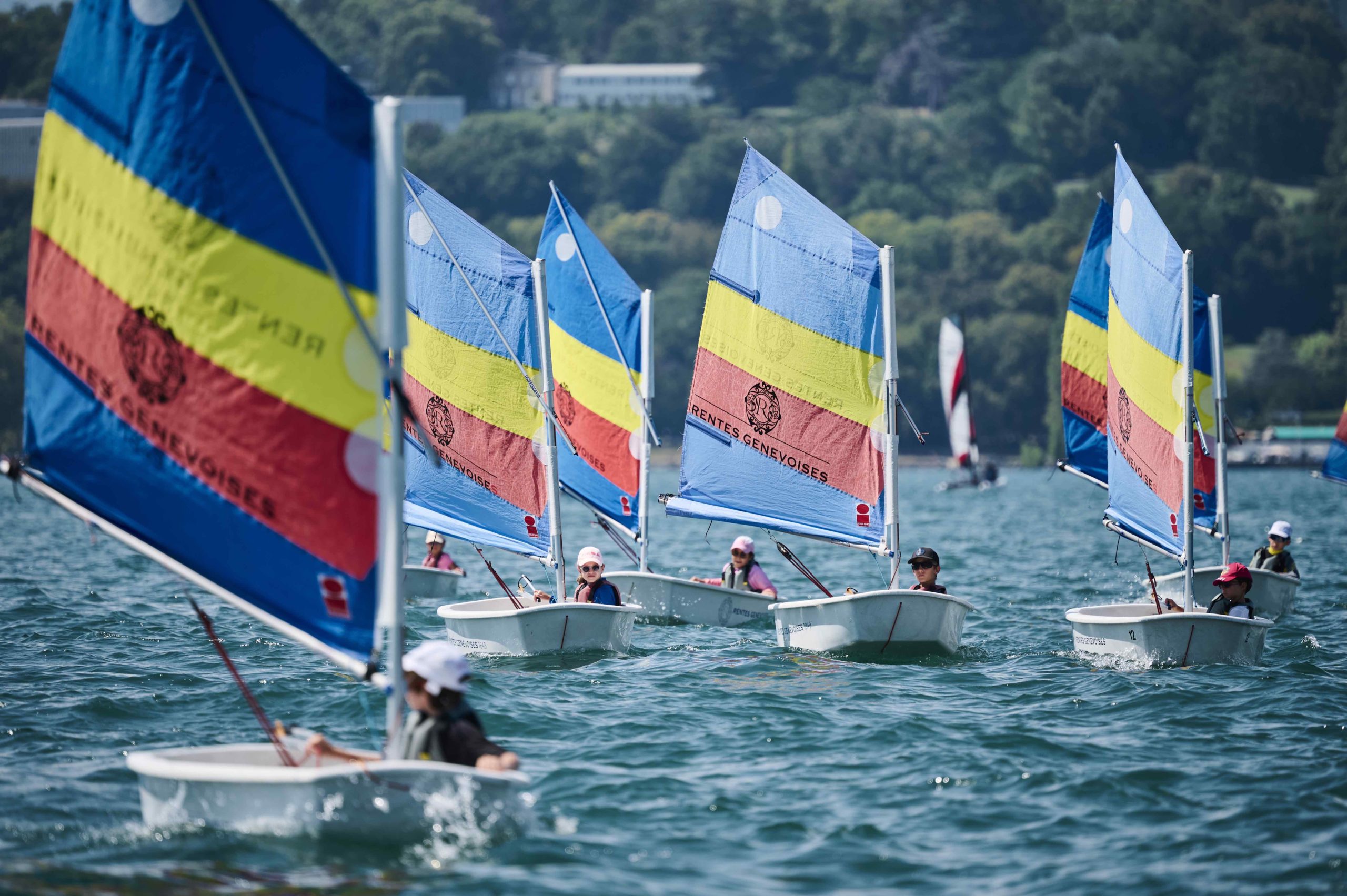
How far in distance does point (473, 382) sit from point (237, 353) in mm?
8977

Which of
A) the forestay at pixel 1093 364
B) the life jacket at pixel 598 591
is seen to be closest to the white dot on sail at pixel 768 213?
the life jacket at pixel 598 591

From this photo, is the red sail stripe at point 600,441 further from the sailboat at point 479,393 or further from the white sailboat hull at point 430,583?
the sailboat at point 479,393

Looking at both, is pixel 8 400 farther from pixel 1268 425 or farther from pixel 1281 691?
pixel 1281 691

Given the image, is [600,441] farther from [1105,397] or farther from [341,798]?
[341,798]

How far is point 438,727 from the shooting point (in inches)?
392

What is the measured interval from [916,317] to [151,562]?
11378 cm

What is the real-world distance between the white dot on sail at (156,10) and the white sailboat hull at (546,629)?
8154 millimetres

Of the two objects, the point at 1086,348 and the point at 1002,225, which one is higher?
the point at 1002,225

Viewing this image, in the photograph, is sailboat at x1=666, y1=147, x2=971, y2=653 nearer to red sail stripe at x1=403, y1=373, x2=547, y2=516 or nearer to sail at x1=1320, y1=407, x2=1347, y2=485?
red sail stripe at x1=403, y1=373, x2=547, y2=516

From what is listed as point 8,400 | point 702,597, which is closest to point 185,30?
point 702,597

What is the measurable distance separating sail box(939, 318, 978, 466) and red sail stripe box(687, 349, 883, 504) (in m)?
56.4

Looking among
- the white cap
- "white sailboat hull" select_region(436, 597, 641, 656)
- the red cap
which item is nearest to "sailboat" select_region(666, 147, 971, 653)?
"white sailboat hull" select_region(436, 597, 641, 656)

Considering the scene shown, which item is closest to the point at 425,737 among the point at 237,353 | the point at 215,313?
the point at 237,353

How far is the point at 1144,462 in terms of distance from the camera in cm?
1794
